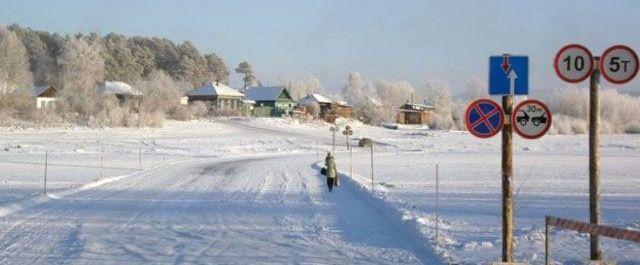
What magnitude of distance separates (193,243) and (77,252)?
1877 mm

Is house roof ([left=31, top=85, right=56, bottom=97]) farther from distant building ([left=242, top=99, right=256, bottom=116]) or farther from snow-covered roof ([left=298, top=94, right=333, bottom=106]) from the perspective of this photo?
snow-covered roof ([left=298, top=94, right=333, bottom=106])

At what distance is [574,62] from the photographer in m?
9.35

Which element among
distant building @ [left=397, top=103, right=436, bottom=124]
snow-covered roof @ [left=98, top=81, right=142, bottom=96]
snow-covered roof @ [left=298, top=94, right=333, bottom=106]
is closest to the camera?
snow-covered roof @ [left=98, top=81, right=142, bottom=96]

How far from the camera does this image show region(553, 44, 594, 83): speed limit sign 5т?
9.33 m

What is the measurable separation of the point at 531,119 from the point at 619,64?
4.38ft

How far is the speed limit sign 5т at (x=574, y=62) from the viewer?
9328 millimetres

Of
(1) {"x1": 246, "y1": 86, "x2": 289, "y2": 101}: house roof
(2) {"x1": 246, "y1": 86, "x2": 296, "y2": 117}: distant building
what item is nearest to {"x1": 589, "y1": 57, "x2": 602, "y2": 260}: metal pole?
(2) {"x1": 246, "y1": 86, "x2": 296, "y2": 117}: distant building

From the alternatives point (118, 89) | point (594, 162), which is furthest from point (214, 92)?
point (594, 162)

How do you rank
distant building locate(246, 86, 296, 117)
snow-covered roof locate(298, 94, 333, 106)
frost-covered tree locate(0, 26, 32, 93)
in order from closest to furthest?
frost-covered tree locate(0, 26, 32, 93), distant building locate(246, 86, 296, 117), snow-covered roof locate(298, 94, 333, 106)

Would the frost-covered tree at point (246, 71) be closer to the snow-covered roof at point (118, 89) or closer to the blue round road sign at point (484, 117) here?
the snow-covered roof at point (118, 89)

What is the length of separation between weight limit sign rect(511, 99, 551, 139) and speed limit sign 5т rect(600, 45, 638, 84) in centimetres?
100

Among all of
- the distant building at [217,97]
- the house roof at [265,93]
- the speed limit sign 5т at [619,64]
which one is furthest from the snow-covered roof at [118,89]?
the speed limit sign 5т at [619,64]

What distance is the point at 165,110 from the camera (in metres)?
91.9

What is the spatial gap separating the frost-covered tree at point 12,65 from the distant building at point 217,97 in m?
25.7
